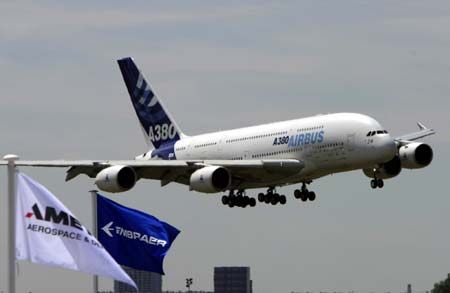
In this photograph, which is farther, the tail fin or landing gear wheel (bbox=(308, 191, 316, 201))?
Result: the tail fin

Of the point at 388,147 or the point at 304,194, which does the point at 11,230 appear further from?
the point at 304,194

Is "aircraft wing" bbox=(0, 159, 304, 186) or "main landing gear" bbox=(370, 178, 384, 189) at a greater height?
"aircraft wing" bbox=(0, 159, 304, 186)

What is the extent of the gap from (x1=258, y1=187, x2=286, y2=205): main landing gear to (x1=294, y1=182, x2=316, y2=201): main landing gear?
1504 mm

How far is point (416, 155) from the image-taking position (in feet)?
280

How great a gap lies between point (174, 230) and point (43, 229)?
34.4ft

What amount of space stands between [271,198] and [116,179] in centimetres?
1302

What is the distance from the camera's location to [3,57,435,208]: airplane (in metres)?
80.8

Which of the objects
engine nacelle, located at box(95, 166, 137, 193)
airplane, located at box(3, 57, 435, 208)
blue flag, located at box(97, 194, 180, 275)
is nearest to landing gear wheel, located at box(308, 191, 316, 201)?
airplane, located at box(3, 57, 435, 208)

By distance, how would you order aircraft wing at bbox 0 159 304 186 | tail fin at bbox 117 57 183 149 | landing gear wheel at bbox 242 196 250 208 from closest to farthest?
1. aircraft wing at bbox 0 159 304 186
2. landing gear wheel at bbox 242 196 250 208
3. tail fin at bbox 117 57 183 149

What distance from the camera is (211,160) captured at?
93.2m

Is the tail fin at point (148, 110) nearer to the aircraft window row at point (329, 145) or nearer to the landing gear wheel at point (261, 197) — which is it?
the landing gear wheel at point (261, 197)

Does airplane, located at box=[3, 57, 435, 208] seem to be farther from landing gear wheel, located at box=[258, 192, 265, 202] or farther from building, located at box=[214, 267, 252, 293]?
building, located at box=[214, 267, 252, 293]

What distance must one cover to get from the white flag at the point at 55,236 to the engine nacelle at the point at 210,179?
5607 cm

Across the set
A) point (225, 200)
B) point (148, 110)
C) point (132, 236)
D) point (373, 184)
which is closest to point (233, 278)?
point (148, 110)
